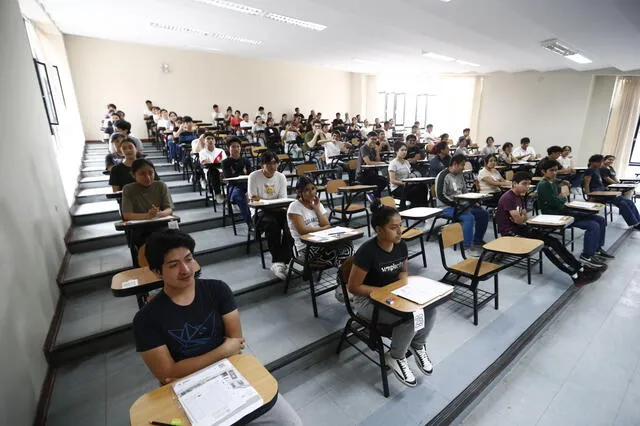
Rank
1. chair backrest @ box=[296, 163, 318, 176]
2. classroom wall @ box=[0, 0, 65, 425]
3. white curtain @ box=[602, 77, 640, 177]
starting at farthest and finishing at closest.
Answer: white curtain @ box=[602, 77, 640, 177], chair backrest @ box=[296, 163, 318, 176], classroom wall @ box=[0, 0, 65, 425]

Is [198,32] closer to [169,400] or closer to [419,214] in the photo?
[419,214]

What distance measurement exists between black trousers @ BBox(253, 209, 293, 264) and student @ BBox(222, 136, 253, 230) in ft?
2.12

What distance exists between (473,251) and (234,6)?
5382 mm

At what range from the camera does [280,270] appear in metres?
3.33

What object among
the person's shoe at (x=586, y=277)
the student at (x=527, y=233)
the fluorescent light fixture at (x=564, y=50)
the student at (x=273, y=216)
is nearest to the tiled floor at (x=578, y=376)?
the person's shoe at (x=586, y=277)

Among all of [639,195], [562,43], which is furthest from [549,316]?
[639,195]

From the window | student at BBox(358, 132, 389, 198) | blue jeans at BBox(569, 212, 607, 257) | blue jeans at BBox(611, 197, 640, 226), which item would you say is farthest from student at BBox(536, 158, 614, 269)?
the window

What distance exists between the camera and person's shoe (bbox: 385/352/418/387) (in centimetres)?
216

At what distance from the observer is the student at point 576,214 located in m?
4.14

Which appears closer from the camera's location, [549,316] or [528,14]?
[549,316]

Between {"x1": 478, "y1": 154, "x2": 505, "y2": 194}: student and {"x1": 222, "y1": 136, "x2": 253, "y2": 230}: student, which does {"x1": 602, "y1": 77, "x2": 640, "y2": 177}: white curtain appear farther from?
{"x1": 222, "y1": 136, "x2": 253, "y2": 230}: student

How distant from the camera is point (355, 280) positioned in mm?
2184

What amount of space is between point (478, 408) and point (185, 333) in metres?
1.97

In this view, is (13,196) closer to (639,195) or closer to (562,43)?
(562,43)
